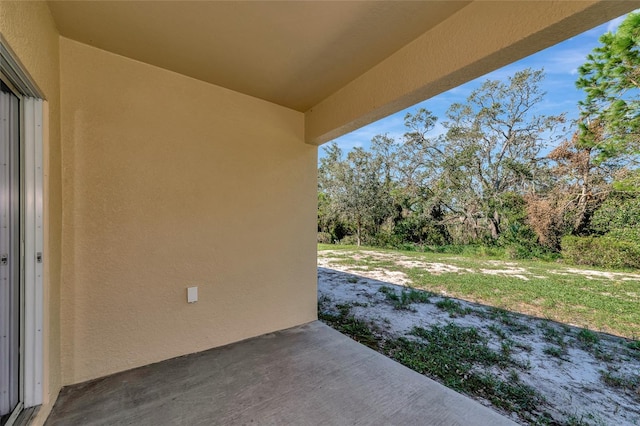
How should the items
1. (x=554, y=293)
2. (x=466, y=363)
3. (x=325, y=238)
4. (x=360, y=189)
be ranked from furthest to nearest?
(x=325, y=238)
(x=360, y=189)
(x=554, y=293)
(x=466, y=363)

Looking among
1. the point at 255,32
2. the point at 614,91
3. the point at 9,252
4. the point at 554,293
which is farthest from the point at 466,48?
the point at 614,91

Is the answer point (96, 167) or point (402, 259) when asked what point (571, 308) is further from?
point (96, 167)

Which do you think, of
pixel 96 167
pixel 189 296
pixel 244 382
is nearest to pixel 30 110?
pixel 96 167

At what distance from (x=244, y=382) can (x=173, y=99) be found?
2.22 m

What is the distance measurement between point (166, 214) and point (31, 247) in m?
0.78

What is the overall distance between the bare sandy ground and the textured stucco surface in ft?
6.78

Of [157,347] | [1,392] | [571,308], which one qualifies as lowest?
[571,308]

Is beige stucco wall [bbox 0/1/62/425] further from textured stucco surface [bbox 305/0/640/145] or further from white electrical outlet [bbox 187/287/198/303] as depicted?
textured stucco surface [bbox 305/0/640/145]

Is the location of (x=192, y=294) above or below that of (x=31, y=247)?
below

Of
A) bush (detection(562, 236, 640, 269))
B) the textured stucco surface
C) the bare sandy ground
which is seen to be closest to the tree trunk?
bush (detection(562, 236, 640, 269))

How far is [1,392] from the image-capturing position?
1.06 m

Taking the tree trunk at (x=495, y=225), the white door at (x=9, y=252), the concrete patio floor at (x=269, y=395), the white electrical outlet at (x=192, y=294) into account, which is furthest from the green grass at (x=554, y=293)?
the white door at (x=9, y=252)

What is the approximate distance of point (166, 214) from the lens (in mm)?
1979

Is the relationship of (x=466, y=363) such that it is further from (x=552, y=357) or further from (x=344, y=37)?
(x=344, y=37)
